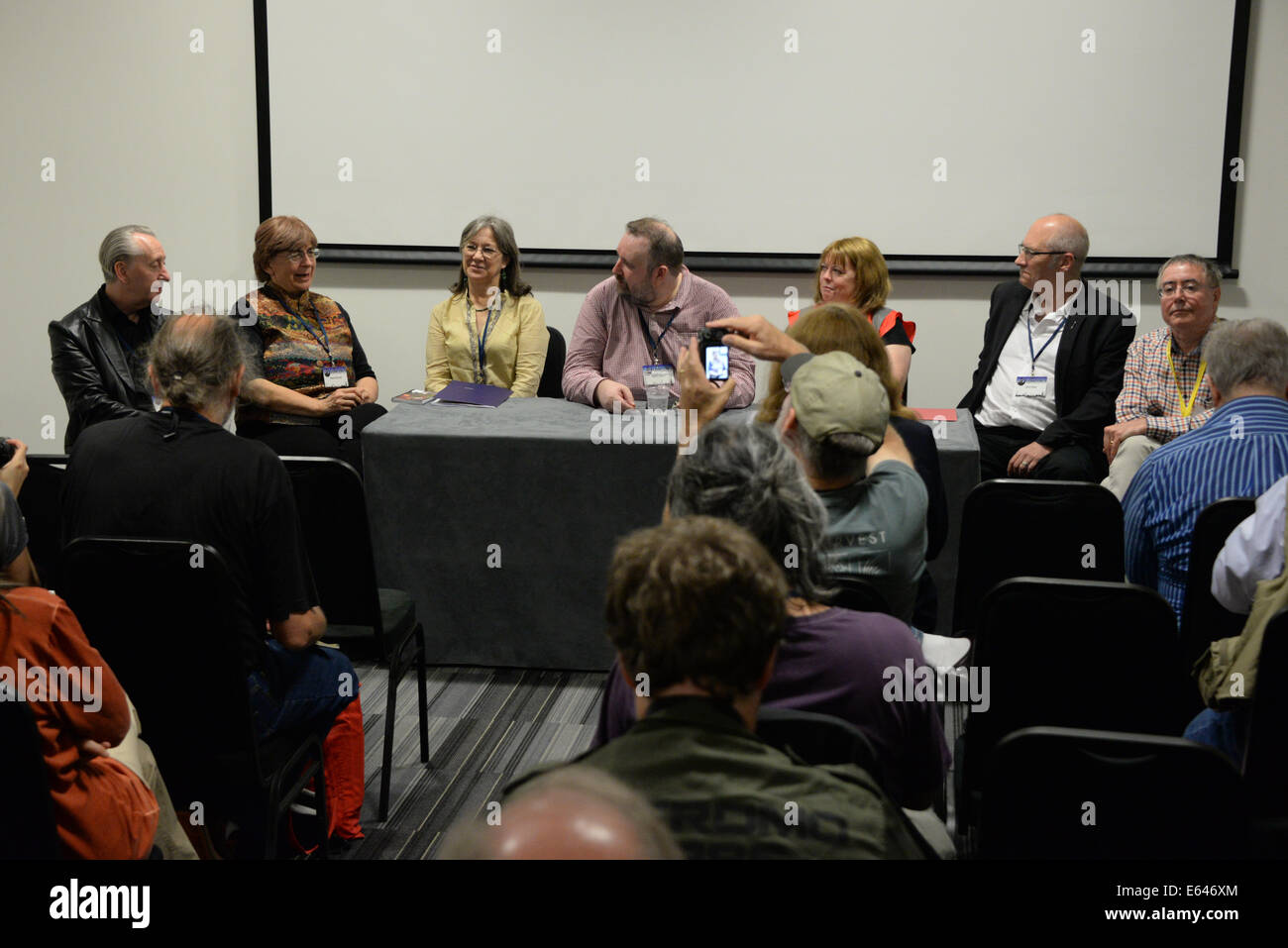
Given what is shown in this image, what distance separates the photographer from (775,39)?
5.38 metres

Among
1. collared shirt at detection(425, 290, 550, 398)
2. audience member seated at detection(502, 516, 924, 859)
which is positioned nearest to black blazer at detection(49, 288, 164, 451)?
collared shirt at detection(425, 290, 550, 398)

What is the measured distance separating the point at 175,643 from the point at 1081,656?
1.66 meters

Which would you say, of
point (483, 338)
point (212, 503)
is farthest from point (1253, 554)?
point (483, 338)

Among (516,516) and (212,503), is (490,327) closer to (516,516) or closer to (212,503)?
(516,516)

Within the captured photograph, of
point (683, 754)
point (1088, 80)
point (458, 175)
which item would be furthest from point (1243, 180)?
point (683, 754)

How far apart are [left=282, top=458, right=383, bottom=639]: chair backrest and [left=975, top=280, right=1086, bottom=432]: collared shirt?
263 centimetres

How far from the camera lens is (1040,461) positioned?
14.3 ft

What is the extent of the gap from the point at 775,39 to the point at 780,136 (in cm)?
42

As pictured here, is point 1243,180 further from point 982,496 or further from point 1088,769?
point 1088,769

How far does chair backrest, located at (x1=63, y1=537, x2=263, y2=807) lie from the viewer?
2.17 metres

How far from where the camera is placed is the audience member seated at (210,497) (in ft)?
7.68

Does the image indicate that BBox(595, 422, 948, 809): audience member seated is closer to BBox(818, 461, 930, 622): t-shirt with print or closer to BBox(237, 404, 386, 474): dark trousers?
BBox(818, 461, 930, 622): t-shirt with print
